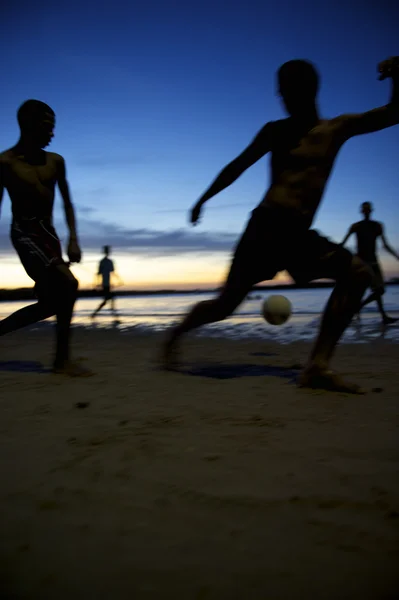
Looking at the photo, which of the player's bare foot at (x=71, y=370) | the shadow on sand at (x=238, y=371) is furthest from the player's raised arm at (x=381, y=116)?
the player's bare foot at (x=71, y=370)

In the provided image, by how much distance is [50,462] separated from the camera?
1989 millimetres

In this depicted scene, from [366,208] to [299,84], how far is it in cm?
628

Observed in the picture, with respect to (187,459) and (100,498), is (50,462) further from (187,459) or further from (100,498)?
(187,459)

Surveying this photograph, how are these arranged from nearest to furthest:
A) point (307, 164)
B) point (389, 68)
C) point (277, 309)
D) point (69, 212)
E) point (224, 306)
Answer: point (389, 68), point (307, 164), point (224, 306), point (69, 212), point (277, 309)

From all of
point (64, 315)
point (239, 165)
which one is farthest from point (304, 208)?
point (64, 315)

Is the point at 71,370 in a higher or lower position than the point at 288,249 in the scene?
lower

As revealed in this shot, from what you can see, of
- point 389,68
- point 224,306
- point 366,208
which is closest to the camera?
point 389,68

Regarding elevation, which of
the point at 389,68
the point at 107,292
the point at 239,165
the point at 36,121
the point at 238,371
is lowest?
the point at 238,371

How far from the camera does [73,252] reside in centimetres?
438

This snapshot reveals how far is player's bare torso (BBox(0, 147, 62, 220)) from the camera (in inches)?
161

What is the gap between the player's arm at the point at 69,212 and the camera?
14.4 feet

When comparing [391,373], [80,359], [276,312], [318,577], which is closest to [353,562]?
[318,577]

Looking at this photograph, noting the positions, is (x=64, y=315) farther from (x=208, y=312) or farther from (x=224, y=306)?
(x=224, y=306)

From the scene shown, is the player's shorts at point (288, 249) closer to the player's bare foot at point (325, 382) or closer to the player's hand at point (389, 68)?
the player's bare foot at point (325, 382)
